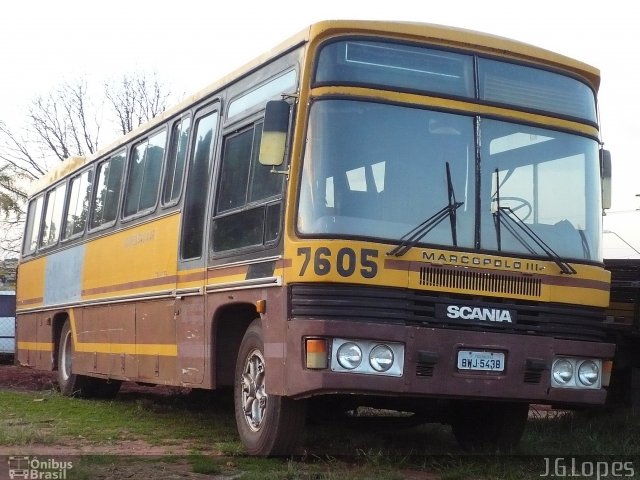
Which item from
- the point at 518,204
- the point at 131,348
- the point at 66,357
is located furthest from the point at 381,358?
the point at 66,357

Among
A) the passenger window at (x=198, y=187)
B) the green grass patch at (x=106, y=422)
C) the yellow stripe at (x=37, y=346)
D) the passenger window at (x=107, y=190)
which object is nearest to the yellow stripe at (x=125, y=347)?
the green grass patch at (x=106, y=422)

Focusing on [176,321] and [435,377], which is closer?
[435,377]

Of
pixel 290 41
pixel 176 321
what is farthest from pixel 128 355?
pixel 290 41

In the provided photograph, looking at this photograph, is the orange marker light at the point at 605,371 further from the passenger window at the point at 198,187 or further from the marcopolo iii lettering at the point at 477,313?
the passenger window at the point at 198,187

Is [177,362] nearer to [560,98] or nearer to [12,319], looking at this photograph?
[560,98]

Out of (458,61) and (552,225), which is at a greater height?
(458,61)

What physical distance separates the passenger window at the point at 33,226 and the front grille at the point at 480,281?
1078 cm

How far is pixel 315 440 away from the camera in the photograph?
930cm

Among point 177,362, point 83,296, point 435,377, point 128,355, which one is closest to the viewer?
point 435,377

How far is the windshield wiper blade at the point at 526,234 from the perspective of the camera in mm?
7789

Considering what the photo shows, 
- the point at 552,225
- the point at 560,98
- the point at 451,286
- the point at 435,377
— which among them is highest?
the point at 560,98

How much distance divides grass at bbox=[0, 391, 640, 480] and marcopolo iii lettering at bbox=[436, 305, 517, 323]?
1.12m

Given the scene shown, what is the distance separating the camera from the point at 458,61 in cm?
795

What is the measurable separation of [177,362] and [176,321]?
0.38m
